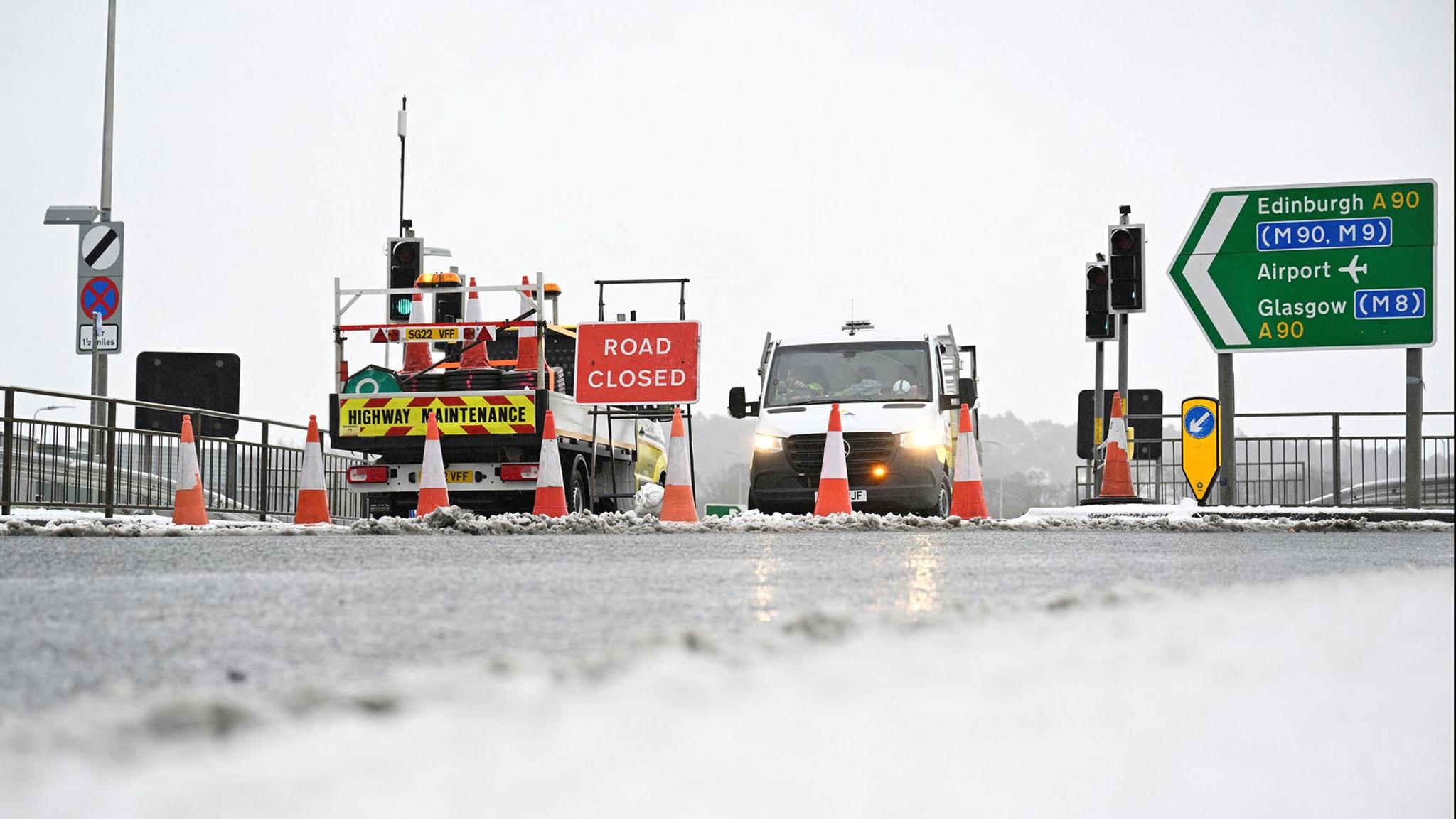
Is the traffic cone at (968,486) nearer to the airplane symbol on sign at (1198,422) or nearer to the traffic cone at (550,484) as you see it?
the traffic cone at (550,484)

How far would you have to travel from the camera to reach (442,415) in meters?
15.4

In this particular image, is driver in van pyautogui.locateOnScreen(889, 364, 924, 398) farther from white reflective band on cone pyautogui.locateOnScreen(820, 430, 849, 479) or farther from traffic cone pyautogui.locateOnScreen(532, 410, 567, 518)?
traffic cone pyautogui.locateOnScreen(532, 410, 567, 518)

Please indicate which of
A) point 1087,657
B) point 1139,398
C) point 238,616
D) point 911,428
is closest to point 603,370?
point 911,428

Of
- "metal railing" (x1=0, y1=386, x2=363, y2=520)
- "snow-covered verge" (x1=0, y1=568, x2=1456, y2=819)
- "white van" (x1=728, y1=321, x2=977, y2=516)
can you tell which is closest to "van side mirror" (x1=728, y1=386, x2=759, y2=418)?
"white van" (x1=728, y1=321, x2=977, y2=516)

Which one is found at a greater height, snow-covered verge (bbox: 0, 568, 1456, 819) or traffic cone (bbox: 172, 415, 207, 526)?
traffic cone (bbox: 172, 415, 207, 526)

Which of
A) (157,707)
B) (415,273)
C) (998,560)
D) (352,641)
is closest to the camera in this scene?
(157,707)

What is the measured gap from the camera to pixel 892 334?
1702 cm

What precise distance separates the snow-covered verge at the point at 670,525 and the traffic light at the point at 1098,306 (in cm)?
616

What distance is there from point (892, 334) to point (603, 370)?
315cm

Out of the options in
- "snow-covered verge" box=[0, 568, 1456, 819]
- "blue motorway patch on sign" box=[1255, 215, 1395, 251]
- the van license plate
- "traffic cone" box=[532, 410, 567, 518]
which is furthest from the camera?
the van license plate

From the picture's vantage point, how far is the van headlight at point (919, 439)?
621 inches

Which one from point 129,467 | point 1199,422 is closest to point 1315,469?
point 1199,422

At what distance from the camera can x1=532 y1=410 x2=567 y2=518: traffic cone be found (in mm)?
13531

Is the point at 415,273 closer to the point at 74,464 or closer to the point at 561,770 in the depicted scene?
the point at 74,464
